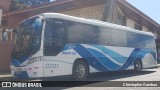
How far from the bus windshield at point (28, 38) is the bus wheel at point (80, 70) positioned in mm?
2173

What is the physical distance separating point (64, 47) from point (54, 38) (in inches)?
25.2

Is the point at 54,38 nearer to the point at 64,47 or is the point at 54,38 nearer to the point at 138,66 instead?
the point at 64,47

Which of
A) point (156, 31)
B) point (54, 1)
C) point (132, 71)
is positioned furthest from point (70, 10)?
point (156, 31)

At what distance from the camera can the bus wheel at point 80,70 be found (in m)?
13.2

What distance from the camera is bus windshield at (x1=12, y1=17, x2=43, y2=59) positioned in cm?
1195

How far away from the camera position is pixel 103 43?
1566 centimetres

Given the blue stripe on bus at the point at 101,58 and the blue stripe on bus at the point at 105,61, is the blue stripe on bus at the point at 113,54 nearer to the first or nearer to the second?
the blue stripe on bus at the point at 101,58

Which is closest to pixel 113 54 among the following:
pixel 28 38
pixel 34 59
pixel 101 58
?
pixel 101 58

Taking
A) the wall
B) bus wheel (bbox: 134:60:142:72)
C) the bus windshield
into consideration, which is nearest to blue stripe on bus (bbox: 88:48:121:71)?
bus wheel (bbox: 134:60:142:72)

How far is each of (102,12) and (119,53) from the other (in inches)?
378

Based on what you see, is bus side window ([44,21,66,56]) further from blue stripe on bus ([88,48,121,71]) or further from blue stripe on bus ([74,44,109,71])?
blue stripe on bus ([88,48,121,71])

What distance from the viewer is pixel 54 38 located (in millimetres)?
12414

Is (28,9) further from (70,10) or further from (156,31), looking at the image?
(156,31)

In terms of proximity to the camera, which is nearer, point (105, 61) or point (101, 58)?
point (101, 58)
